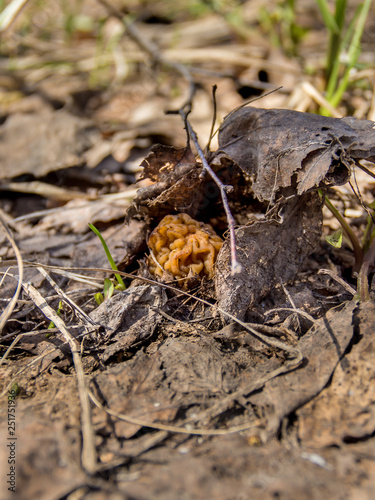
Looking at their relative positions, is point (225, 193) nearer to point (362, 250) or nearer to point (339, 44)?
point (362, 250)

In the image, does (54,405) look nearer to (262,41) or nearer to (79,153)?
→ (79,153)

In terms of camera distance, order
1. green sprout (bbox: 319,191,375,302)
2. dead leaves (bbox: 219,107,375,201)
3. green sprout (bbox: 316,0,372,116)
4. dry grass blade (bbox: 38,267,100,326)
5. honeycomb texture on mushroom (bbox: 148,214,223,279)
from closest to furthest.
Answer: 1. dead leaves (bbox: 219,107,375,201)
2. green sprout (bbox: 319,191,375,302)
3. dry grass blade (bbox: 38,267,100,326)
4. honeycomb texture on mushroom (bbox: 148,214,223,279)
5. green sprout (bbox: 316,0,372,116)

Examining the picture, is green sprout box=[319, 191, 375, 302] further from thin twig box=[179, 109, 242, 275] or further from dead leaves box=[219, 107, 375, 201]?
thin twig box=[179, 109, 242, 275]

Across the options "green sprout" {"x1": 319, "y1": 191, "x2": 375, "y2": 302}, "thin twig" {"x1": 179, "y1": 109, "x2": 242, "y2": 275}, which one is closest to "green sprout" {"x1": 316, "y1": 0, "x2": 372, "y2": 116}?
"green sprout" {"x1": 319, "y1": 191, "x2": 375, "y2": 302}

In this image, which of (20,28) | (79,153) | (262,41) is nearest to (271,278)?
(79,153)

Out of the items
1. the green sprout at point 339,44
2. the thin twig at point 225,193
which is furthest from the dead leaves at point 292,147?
the green sprout at point 339,44
